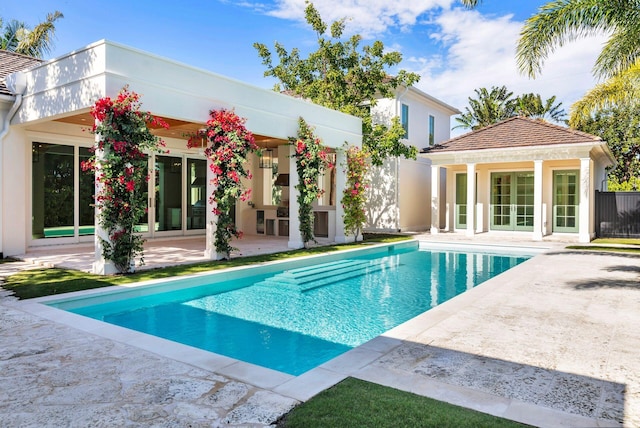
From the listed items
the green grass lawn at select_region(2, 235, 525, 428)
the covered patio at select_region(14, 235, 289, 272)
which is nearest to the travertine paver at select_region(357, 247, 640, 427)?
the green grass lawn at select_region(2, 235, 525, 428)

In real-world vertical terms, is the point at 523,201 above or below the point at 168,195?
below

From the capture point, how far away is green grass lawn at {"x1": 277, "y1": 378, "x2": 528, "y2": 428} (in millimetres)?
2828

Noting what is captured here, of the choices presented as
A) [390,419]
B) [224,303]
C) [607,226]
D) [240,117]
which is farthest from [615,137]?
[390,419]

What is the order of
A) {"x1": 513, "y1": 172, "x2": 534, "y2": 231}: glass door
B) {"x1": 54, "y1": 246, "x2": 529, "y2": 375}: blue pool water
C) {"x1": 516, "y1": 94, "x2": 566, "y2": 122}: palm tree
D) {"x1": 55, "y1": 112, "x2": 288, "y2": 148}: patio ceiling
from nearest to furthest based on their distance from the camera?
1. {"x1": 54, "y1": 246, "x2": 529, "y2": 375}: blue pool water
2. {"x1": 55, "y1": 112, "x2": 288, "y2": 148}: patio ceiling
3. {"x1": 513, "y1": 172, "x2": 534, "y2": 231}: glass door
4. {"x1": 516, "y1": 94, "x2": 566, "y2": 122}: palm tree

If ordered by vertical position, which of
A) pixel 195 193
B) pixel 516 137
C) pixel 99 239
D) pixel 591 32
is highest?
pixel 591 32

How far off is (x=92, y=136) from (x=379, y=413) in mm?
12420

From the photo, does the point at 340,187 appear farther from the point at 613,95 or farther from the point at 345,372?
the point at 345,372

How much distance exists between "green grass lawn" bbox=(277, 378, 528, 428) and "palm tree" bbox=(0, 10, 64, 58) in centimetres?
2745

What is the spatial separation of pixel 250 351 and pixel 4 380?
7.81 feet

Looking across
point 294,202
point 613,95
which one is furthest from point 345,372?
point 613,95

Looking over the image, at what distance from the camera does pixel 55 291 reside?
677 cm

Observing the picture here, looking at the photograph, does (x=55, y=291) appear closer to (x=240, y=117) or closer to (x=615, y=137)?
(x=240, y=117)

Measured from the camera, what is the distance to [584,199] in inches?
622

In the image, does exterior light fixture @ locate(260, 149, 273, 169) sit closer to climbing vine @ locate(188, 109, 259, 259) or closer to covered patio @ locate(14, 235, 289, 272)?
covered patio @ locate(14, 235, 289, 272)
